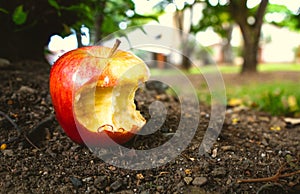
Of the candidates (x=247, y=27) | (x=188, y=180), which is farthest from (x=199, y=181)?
(x=247, y=27)

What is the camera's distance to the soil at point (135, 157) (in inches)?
47.1

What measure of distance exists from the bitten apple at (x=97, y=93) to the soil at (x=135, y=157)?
0.09 metres

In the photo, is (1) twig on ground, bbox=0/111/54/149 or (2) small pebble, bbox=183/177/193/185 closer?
(2) small pebble, bbox=183/177/193/185

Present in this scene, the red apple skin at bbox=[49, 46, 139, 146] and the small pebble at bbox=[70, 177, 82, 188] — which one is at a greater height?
the red apple skin at bbox=[49, 46, 139, 146]

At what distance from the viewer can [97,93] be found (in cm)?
133

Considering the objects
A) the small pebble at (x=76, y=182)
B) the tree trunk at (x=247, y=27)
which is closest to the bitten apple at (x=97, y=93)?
the small pebble at (x=76, y=182)

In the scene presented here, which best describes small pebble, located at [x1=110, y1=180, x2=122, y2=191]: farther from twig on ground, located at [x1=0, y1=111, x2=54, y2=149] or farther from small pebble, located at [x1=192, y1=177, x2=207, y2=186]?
twig on ground, located at [x1=0, y1=111, x2=54, y2=149]

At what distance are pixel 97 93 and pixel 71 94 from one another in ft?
0.41

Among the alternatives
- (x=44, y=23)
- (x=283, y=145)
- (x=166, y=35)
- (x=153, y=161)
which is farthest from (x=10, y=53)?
(x=283, y=145)

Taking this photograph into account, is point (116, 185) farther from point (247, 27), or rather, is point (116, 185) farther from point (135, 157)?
point (247, 27)

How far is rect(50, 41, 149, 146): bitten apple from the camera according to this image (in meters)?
1.25

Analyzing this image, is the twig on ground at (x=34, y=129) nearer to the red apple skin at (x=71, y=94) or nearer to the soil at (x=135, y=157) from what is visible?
the soil at (x=135, y=157)

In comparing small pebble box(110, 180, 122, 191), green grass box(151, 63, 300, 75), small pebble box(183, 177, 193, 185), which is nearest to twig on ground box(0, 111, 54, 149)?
small pebble box(110, 180, 122, 191)

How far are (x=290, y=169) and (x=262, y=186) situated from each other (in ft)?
0.74
